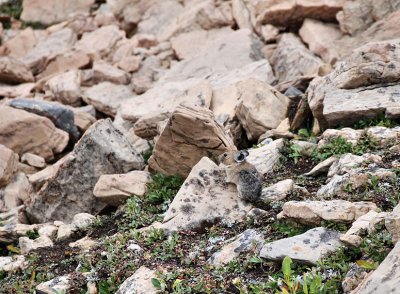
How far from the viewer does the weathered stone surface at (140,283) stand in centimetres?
843

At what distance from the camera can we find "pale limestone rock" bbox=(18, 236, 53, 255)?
1116 cm

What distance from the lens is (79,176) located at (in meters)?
12.9

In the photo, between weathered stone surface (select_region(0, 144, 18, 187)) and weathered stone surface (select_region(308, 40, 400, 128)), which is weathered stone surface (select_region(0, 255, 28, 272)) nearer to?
weathered stone surface (select_region(0, 144, 18, 187))

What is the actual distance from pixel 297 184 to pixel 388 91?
2.78 m

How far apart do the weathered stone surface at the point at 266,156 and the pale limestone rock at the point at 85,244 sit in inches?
118

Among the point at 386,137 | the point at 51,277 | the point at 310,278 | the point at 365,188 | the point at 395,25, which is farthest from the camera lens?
the point at 395,25

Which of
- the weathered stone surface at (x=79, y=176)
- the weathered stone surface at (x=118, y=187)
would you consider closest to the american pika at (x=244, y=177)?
the weathered stone surface at (x=118, y=187)

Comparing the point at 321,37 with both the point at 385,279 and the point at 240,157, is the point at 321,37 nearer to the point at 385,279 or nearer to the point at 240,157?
the point at 240,157

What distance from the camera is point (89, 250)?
10.3 metres

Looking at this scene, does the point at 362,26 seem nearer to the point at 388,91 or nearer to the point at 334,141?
the point at 388,91

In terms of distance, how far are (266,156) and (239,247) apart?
3.15 metres

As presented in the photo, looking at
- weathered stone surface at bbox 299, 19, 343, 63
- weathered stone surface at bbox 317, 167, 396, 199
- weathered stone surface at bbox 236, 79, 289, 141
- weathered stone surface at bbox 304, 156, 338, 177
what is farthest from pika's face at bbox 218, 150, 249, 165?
weathered stone surface at bbox 299, 19, 343, 63

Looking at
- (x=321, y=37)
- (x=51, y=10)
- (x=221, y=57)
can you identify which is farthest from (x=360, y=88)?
(x=51, y=10)

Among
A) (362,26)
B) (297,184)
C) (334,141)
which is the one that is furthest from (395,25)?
(297,184)
